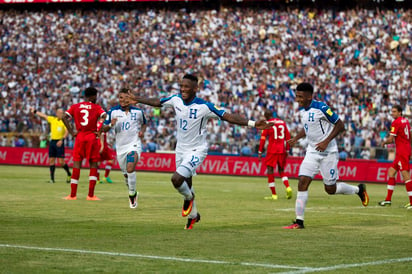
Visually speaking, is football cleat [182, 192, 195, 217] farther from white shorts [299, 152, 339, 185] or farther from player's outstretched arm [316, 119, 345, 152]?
player's outstretched arm [316, 119, 345, 152]

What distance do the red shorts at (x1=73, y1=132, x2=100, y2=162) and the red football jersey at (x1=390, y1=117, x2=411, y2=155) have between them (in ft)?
24.9

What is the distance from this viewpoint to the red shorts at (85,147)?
19734 millimetres

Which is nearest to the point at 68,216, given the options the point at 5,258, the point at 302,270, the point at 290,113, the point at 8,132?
the point at 5,258

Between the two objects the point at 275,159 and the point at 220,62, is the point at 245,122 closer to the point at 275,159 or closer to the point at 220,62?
the point at 275,159

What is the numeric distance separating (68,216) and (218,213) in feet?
11.0

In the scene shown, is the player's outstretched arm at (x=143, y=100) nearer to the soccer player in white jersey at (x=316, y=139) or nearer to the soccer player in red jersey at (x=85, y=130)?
the soccer player in white jersey at (x=316, y=139)

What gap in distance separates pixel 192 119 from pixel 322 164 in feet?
9.19

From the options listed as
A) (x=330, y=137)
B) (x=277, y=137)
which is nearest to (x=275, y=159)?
(x=277, y=137)

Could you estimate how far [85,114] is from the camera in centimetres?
1972

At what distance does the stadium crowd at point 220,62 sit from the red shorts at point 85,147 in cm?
1943

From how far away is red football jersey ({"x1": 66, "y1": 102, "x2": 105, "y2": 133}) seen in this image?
19703 mm

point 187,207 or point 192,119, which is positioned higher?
point 192,119

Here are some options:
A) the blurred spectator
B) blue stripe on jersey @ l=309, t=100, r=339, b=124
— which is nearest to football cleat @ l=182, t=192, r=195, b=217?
blue stripe on jersey @ l=309, t=100, r=339, b=124

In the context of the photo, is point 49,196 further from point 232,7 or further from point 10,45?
point 10,45
